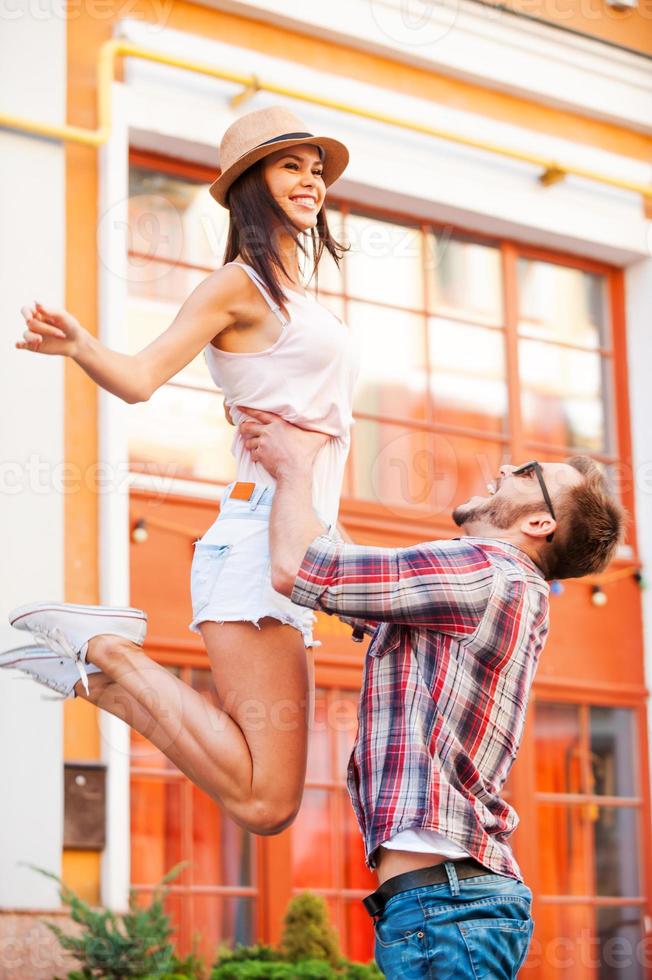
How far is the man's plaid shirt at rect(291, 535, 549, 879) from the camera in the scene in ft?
11.7

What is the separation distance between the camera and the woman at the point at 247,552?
155 inches

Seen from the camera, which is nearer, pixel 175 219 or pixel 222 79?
pixel 222 79

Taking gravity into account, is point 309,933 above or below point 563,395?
below

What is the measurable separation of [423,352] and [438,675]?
680 cm

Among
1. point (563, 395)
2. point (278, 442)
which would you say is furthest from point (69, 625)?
point (563, 395)

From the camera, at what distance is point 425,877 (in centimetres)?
358

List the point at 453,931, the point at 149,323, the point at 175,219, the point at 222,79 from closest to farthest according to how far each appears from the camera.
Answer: the point at 453,931, the point at 149,323, the point at 222,79, the point at 175,219

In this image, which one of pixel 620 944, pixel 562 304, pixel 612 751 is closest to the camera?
pixel 620 944

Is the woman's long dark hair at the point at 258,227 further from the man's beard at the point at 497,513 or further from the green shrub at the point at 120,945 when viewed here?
the green shrub at the point at 120,945

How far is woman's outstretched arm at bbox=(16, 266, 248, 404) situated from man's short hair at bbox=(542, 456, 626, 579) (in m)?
0.95

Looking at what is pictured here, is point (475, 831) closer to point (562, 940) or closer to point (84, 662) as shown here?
point (84, 662)

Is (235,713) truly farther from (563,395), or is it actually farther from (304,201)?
(563,395)

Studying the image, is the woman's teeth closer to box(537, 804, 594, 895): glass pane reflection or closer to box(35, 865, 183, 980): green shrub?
box(35, 865, 183, 980): green shrub

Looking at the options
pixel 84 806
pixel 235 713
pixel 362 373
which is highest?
pixel 362 373
